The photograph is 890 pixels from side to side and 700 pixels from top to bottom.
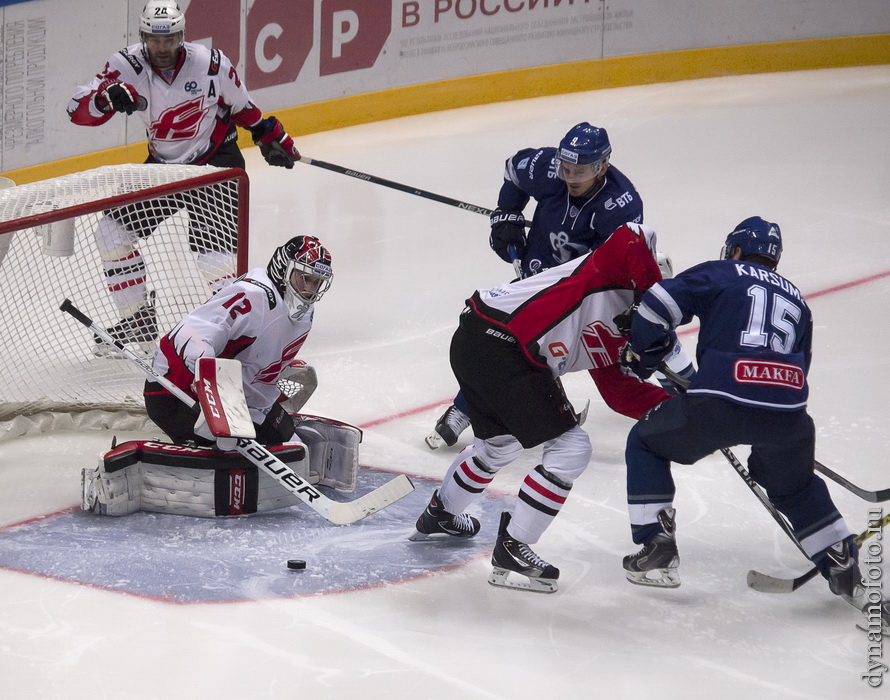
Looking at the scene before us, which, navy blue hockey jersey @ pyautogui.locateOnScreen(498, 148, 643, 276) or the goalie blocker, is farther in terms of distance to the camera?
navy blue hockey jersey @ pyautogui.locateOnScreen(498, 148, 643, 276)

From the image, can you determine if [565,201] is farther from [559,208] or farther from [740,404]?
[740,404]

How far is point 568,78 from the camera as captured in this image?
337 inches

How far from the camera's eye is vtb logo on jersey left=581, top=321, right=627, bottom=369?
3.07 meters

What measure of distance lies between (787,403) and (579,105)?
5722 mm

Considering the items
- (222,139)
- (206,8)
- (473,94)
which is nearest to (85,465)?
(222,139)

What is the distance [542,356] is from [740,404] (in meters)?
0.48

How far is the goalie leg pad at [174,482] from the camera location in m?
3.37

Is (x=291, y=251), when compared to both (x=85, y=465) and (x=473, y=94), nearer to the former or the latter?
(x=85, y=465)

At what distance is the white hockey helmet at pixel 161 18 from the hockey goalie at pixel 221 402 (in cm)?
139

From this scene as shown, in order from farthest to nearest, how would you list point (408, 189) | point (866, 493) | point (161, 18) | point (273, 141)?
1. point (408, 189)
2. point (273, 141)
3. point (161, 18)
4. point (866, 493)

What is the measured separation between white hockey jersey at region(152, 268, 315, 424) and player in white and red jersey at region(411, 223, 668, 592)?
22.5 inches

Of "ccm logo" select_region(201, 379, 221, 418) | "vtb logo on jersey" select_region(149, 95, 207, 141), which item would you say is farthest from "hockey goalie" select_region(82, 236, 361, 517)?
"vtb logo on jersey" select_region(149, 95, 207, 141)

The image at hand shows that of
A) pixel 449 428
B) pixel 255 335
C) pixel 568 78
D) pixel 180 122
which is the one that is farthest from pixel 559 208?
pixel 568 78

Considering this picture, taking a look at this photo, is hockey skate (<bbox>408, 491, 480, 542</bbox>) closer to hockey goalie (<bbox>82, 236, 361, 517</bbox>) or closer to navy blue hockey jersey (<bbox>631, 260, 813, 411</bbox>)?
hockey goalie (<bbox>82, 236, 361, 517</bbox>)
